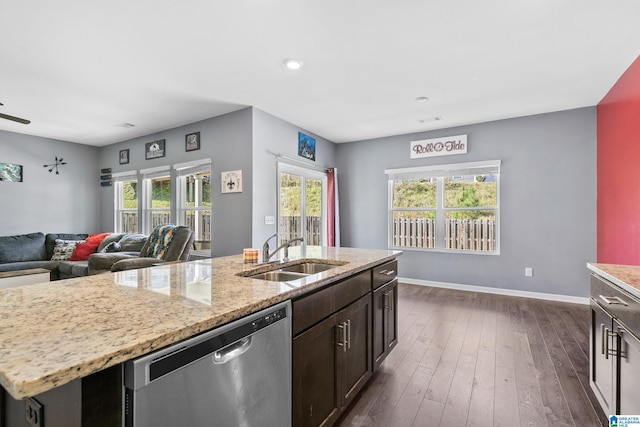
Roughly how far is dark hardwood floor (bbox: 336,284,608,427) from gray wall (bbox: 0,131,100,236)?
608 cm

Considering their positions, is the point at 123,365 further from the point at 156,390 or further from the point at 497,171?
the point at 497,171

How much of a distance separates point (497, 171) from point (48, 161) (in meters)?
7.51

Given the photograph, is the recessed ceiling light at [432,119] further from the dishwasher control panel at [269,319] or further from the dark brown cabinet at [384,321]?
the dishwasher control panel at [269,319]

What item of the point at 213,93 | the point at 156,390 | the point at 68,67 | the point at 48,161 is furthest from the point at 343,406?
the point at 48,161

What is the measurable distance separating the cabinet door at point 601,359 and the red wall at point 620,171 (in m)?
1.57

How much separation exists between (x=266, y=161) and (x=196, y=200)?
4.90 ft

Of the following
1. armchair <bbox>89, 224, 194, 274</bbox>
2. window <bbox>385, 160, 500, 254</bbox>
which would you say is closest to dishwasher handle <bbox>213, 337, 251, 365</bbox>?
armchair <bbox>89, 224, 194, 274</bbox>

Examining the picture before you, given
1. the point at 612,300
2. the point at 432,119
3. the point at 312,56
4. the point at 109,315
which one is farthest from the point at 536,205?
the point at 109,315

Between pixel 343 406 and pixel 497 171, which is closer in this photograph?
pixel 343 406

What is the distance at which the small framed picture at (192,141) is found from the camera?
4.58m

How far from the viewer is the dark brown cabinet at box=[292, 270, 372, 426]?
1.37m

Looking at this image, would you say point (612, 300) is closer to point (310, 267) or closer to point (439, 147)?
point (310, 267)

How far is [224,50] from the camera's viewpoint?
262cm

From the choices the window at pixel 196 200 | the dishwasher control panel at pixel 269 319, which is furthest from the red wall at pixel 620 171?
the window at pixel 196 200
